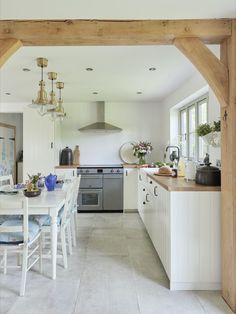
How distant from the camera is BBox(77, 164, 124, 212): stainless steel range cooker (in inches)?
212

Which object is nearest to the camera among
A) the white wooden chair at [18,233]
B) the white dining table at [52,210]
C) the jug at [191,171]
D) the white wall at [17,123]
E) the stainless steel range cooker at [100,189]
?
the white wooden chair at [18,233]

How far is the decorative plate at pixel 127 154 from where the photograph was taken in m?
5.95

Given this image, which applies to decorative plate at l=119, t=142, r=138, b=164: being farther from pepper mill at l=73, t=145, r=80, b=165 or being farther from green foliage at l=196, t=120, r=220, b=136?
green foliage at l=196, t=120, r=220, b=136

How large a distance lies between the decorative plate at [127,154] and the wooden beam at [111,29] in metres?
3.86

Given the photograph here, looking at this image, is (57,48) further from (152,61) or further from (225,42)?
(225,42)

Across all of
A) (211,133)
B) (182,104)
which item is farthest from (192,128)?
(211,133)

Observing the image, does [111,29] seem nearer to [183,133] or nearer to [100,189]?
[183,133]

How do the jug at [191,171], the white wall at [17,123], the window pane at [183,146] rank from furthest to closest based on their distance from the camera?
the white wall at [17,123]
the window pane at [183,146]
the jug at [191,171]

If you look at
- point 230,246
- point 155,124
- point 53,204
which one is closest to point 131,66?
point 53,204

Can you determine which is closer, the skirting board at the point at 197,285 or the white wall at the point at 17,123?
the skirting board at the point at 197,285

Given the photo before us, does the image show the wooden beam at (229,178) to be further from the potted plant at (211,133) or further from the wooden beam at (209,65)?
the potted plant at (211,133)

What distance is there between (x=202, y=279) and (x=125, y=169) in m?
3.19

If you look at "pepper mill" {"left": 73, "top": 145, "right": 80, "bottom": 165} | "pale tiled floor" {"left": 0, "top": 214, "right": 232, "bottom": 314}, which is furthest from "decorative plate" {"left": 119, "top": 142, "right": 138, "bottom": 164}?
"pale tiled floor" {"left": 0, "top": 214, "right": 232, "bottom": 314}

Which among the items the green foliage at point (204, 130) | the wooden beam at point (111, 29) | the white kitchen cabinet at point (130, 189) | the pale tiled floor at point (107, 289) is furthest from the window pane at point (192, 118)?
the wooden beam at point (111, 29)
